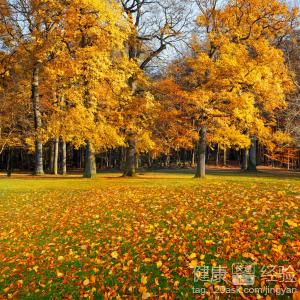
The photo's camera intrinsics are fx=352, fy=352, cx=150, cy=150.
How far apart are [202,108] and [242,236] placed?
14528mm

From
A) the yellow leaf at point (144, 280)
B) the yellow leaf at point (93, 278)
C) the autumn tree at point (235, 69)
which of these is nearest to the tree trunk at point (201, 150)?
the autumn tree at point (235, 69)

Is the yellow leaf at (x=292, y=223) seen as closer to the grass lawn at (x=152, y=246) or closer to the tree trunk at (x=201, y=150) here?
the grass lawn at (x=152, y=246)

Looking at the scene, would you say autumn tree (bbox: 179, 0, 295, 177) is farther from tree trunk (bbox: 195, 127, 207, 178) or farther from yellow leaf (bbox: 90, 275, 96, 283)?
yellow leaf (bbox: 90, 275, 96, 283)

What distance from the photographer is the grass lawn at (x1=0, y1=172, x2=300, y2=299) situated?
626cm

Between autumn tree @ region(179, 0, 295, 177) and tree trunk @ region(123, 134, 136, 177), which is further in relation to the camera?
tree trunk @ region(123, 134, 136, 177)

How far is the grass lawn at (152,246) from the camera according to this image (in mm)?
6258

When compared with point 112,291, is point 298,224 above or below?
above

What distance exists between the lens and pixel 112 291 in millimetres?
6348

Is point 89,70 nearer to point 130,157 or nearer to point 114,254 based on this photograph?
point 130,157

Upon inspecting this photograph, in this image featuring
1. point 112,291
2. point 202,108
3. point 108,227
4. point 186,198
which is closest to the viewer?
point 112,291

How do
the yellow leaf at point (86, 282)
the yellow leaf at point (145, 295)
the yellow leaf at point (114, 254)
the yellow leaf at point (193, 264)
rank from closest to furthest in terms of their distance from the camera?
the yellow leaf at point (145, 295) → the yellow leaf at point (193, 264) → the yellow leaf at point (86, 282) → the yellow leaf at point (114, 254)

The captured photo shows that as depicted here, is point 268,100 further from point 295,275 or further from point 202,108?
point 295,275

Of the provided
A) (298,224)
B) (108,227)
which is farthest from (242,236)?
(108,227)

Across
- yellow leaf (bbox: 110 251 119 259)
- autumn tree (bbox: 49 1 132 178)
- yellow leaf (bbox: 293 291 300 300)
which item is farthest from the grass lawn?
autumn tree (bbox: 49 1 132 178)
